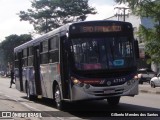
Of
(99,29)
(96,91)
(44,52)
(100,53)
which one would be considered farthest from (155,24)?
(96,91)

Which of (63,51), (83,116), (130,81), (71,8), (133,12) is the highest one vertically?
(71,8)

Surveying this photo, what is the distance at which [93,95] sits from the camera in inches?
531

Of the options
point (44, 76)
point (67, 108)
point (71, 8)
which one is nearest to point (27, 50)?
point (44, 76)

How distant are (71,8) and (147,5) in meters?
52.3

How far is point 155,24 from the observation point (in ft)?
81.5

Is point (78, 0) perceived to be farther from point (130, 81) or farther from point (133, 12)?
point (130, 81)

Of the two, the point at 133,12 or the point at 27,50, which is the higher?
the point at 133,12

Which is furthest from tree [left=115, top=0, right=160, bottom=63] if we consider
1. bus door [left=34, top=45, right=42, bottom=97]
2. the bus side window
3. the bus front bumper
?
the bus front bumper

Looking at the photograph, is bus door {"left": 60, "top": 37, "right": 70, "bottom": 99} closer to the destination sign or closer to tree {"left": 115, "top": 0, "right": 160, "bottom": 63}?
the destination sign

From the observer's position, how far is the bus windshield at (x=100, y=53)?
13586mm

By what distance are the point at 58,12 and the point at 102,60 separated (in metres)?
62.2

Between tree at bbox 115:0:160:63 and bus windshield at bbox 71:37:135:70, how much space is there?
9.73 m

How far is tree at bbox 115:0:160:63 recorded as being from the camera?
23578 mm

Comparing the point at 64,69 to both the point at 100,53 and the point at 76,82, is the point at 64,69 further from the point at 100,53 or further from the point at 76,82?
the point at 100,53
